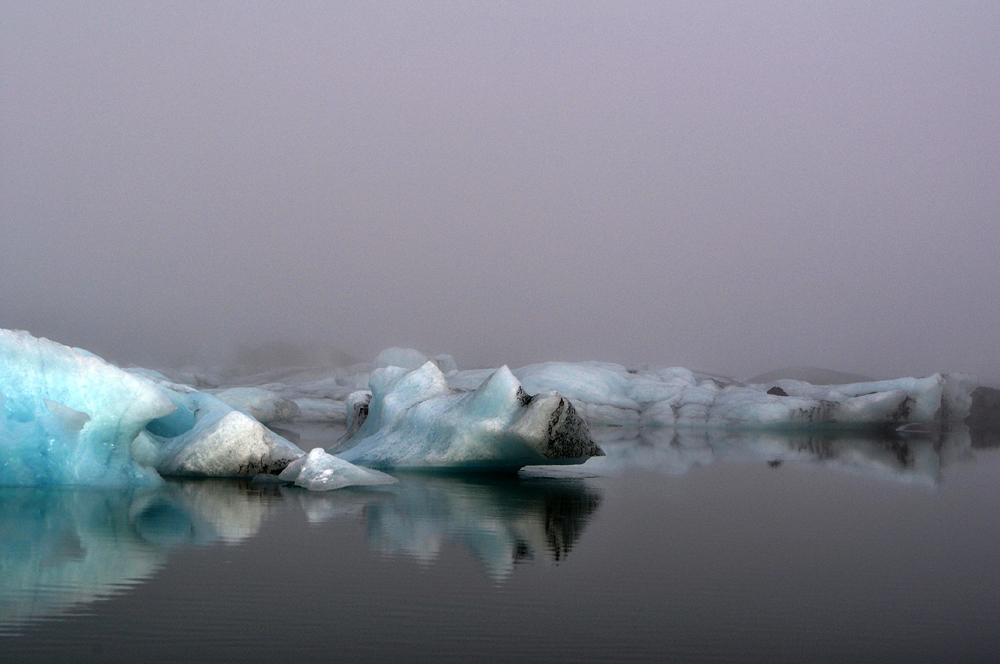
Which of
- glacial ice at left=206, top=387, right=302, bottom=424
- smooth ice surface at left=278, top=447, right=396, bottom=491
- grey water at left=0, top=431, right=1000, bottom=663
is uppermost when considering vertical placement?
glacial ice at left=206, top=387, right=302, bottom=424

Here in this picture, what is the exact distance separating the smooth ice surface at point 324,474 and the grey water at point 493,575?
21 cm

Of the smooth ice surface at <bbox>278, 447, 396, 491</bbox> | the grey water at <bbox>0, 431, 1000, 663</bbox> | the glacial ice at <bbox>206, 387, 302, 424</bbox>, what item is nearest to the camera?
the grey water at <bbox>0, 431, 1000, 663</bbox>

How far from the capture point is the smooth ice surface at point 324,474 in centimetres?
849

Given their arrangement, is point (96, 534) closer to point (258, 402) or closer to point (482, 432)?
point (482, 432)

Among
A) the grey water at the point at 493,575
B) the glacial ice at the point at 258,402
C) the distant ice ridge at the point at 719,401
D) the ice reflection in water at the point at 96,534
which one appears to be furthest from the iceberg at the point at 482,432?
the distant ice ridge at the point at 719,401

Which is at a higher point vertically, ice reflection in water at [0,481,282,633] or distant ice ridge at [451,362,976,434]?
distant ice ridge at [451,362,976,434]

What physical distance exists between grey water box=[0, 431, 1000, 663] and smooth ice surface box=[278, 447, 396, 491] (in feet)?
0.70

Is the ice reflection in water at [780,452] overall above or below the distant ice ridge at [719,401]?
below

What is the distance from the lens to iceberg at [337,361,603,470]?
9680 mm

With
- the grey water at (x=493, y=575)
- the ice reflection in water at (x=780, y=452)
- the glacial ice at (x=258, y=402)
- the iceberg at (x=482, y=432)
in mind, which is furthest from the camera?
the glacial ice at (x=258, y=402)

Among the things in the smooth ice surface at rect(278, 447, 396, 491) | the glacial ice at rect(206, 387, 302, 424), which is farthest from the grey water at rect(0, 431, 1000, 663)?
the glacial ice at rect(206, 387, 302, 424)

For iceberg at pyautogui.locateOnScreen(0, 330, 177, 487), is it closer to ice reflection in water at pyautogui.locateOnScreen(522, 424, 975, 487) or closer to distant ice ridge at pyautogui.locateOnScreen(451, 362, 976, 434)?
ice reflection in water at pyautogui.locateOnScreen(522, 424, 975, 487)

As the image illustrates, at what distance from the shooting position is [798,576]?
4961 mm

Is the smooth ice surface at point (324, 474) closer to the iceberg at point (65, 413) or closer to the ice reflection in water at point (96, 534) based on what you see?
the ice reflection in water at point (96, 534)
